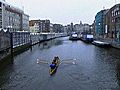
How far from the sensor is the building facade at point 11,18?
108 m

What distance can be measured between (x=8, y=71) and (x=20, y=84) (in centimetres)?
880

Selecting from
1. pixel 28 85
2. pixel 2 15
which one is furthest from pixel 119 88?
pixel 2 15

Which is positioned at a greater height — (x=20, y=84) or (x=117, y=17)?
(x=117, y=17)

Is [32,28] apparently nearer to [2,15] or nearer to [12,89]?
[2,15]

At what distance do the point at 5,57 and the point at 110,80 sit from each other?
26.8 meters

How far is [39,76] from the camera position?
33188 mm

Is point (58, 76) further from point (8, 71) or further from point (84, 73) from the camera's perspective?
point (8, 71)

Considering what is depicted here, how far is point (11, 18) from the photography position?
400ft

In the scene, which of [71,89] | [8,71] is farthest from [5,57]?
[71,89]

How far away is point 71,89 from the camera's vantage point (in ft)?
87.3

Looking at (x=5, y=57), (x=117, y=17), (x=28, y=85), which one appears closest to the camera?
(x=28, y=85)

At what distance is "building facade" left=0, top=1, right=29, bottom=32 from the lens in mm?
107625

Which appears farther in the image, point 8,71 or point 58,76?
point 8,71

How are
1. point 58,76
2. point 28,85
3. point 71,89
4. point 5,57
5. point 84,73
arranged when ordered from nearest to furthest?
point 71,89, point 28,85, point 58,76, point 84,73, point 5,57
